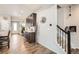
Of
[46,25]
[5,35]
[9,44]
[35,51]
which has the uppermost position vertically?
[46,25]

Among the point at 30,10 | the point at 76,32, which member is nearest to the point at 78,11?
the point at 76,32

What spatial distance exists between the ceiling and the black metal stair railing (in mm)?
537

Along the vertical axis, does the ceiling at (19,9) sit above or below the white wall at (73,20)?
above

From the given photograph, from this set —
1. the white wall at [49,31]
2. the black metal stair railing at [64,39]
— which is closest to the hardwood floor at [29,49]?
the white wall at [49,31]

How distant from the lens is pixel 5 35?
2.28 metres

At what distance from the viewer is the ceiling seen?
2.21m

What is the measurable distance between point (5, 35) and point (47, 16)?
89cm

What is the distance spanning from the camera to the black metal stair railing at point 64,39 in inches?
90.2

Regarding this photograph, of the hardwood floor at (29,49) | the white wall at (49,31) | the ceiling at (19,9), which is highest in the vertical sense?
the ceiling at (19,9)

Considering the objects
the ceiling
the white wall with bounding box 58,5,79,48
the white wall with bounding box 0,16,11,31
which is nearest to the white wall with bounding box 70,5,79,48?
the white wall with bounding box 58,5,79,48

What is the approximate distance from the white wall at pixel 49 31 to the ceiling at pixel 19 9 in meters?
0.12

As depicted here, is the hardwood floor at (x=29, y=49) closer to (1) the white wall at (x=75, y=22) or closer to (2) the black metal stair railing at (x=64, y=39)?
(2) the black metal stair railing at (x=64, y=39)

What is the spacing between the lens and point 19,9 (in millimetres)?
2279
